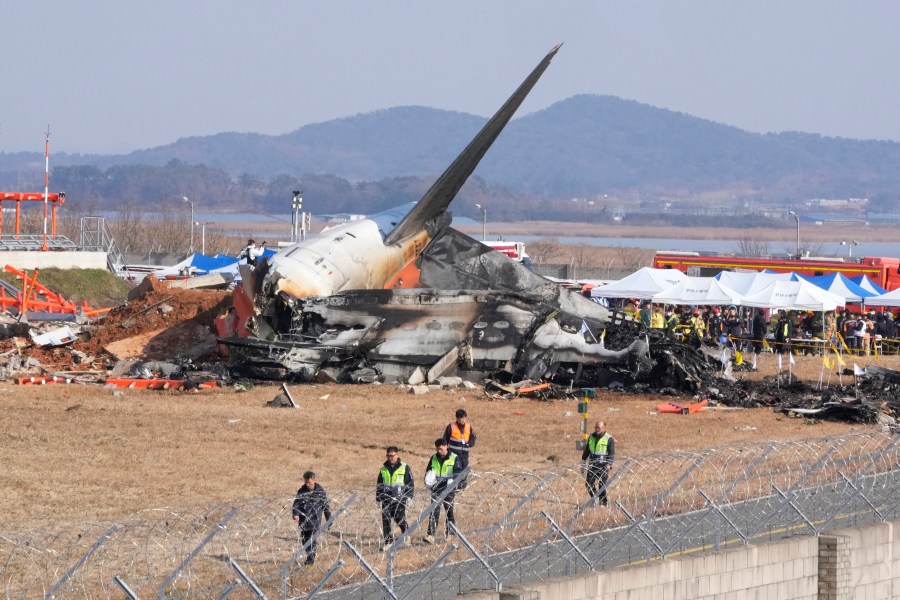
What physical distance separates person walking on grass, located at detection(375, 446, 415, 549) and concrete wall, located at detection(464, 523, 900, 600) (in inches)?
59.9

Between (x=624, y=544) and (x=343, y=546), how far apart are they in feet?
11.6

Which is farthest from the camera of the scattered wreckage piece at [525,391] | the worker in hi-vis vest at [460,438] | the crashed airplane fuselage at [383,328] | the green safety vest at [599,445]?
the crashed airplane fuselage at [383,328]

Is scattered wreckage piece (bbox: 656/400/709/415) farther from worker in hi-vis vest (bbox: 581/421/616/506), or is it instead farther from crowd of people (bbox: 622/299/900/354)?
worker in hi-vis vest (bbox: 581/421/616/506)

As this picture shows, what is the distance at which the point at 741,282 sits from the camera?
57844 mm

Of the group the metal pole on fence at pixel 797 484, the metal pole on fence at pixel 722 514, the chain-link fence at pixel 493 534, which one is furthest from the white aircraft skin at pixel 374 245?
the metal pole on fence at pixel 722 514

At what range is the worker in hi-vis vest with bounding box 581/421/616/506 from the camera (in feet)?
54.0

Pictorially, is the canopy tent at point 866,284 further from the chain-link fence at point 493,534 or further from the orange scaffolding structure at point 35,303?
the chain-link fence at point 493,534

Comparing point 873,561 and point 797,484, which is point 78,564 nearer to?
point 797,484

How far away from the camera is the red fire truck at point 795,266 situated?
68188 millimetres

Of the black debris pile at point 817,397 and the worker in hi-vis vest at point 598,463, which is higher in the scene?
the worker in hi-vis vest at point 598,463

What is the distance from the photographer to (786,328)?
53.0 metres

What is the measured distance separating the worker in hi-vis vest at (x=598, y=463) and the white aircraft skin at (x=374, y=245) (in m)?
18.7

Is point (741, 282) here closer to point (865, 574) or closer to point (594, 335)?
point (594, 335)

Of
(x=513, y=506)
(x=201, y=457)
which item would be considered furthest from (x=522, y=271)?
(x=513, y=506)
